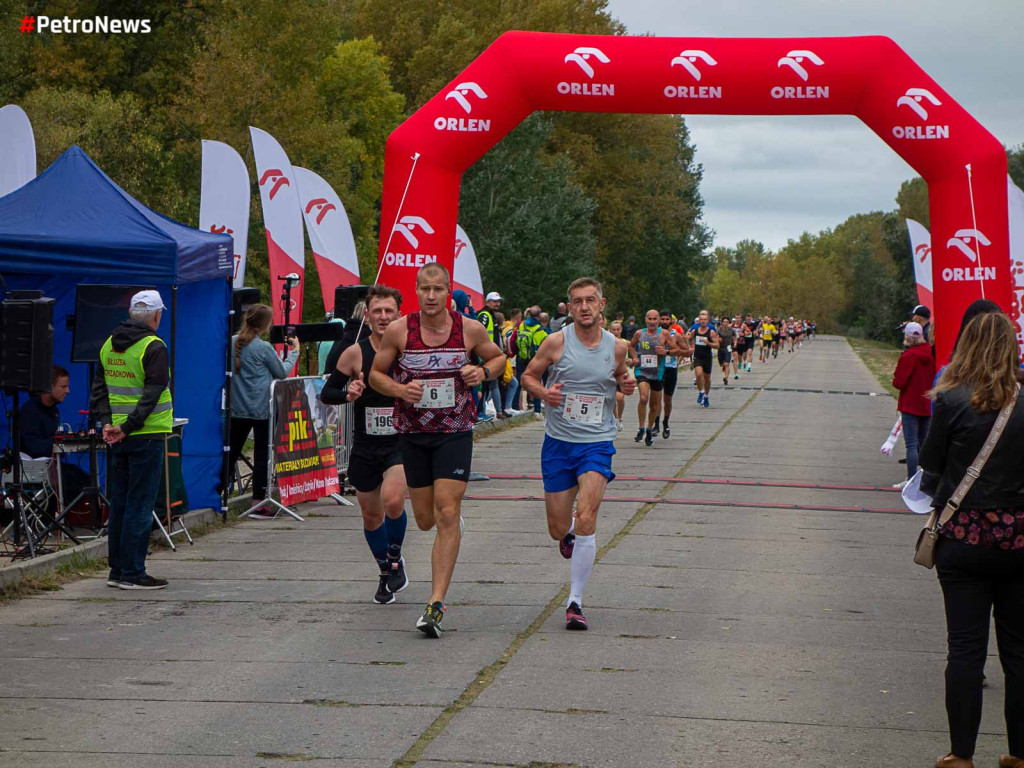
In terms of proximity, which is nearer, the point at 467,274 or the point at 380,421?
the point at 380,421

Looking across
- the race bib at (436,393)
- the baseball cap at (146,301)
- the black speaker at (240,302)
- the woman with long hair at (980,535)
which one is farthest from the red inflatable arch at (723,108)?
the woman with long hair at (980,535)

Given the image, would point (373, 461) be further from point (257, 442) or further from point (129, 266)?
point (257, 442)

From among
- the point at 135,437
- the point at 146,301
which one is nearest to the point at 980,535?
the point at 135,437

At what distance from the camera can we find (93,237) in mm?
10969

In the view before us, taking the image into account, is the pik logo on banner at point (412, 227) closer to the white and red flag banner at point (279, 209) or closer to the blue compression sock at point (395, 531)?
the white and red flag banner at point (279, 209)

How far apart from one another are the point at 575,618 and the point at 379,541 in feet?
5.14

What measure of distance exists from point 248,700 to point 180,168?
40750 millimetres

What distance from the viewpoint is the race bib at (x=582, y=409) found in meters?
7.93

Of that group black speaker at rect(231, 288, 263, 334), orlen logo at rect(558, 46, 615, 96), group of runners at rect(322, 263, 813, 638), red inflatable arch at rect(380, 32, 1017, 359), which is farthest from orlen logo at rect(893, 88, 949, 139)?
group of runners at rect(322, 263, 813, 638)

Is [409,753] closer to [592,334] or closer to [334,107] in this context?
[592,334]

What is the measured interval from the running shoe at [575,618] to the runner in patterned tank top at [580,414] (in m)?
0.01

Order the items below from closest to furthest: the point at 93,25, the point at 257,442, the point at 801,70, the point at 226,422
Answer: the point at 226,422 < the point at 257,442 < the point at 801,70 < the point at 93,25

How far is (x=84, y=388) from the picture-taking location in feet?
42.4

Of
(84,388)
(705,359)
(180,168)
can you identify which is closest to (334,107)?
(180,168)
